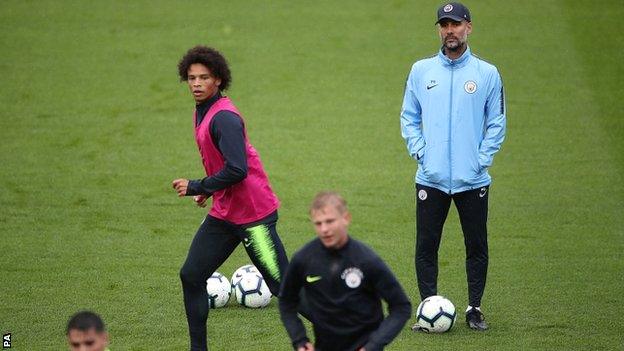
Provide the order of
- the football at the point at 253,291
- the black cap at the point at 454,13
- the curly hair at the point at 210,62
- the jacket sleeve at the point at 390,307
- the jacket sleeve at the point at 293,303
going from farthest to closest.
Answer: the football at the point at 253,291, the black cap at the point at 454,13, the curly hair at the point at 210,62, the jacket sleeve at the point at 293,303, the jacket sleeve at the point at 390,307

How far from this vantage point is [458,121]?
9.05 m

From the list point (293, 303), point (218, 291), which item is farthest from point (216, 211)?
point (218, 291)

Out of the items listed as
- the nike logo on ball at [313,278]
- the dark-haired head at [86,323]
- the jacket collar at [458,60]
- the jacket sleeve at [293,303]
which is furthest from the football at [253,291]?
the dark-haired head at [86,323]

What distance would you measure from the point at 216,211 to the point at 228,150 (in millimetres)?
565

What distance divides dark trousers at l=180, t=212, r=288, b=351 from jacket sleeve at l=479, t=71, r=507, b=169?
1.89 metres

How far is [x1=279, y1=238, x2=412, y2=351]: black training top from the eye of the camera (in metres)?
6.56

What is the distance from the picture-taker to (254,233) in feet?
27.1

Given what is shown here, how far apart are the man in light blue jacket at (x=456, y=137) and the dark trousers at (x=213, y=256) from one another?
1.49 metres

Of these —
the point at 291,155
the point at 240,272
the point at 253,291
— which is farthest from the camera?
the point at 291,155

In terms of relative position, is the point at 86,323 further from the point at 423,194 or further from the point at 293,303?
the point at 423,194

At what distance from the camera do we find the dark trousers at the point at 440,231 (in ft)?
30.0

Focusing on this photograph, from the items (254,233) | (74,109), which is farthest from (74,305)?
(74,109)

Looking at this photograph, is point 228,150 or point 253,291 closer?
point 228,150

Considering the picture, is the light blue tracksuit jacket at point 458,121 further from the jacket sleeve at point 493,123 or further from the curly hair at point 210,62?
the curly hair at point 210,62
